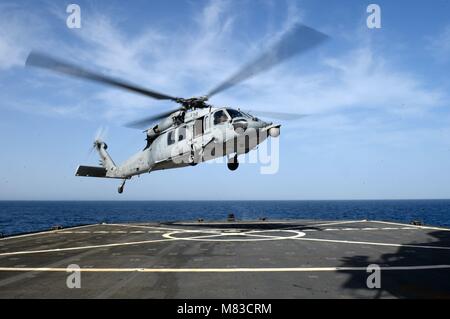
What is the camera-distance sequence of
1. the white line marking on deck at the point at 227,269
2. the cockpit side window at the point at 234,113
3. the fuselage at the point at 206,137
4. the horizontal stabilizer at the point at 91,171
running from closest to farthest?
the white line marking on deck at the point at 227,269, the fuselage at the point at 206,137, the cockpit side window at the point at 234,113, the horizontal stabilizer at the point at 91,171

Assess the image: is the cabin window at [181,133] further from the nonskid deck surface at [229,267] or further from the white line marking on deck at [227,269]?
the white line marking on deck at [227,269]

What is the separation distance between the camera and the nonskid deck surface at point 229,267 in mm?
9516

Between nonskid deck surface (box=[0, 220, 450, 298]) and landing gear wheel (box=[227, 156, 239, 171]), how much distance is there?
438cm

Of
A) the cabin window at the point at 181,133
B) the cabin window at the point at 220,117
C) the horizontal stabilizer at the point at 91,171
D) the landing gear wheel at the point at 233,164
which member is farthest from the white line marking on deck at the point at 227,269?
the horizontal stabilizer at the point at 91,171

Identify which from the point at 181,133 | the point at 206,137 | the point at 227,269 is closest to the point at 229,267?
the point at 227,269

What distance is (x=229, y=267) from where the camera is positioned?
1280 centimetres

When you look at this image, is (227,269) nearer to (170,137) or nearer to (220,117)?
(220,117)

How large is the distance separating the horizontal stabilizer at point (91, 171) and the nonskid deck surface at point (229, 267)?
28.8 feet

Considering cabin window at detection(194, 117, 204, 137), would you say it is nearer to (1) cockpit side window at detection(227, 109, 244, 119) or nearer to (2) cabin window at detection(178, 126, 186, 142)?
(2) cabin window at detection(178, 126, 186, 142)

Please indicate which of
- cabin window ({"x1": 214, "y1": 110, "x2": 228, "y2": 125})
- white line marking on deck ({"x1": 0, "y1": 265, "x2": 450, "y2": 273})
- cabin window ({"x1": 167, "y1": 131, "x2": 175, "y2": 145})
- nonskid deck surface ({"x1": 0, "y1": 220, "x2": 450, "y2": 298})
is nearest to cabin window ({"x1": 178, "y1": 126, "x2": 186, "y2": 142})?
cabin window ({"x1": 167, "y1": 131, "x2": 175, "y2": 145})

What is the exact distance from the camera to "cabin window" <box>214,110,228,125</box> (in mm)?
20188

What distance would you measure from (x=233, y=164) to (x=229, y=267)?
9905mm
